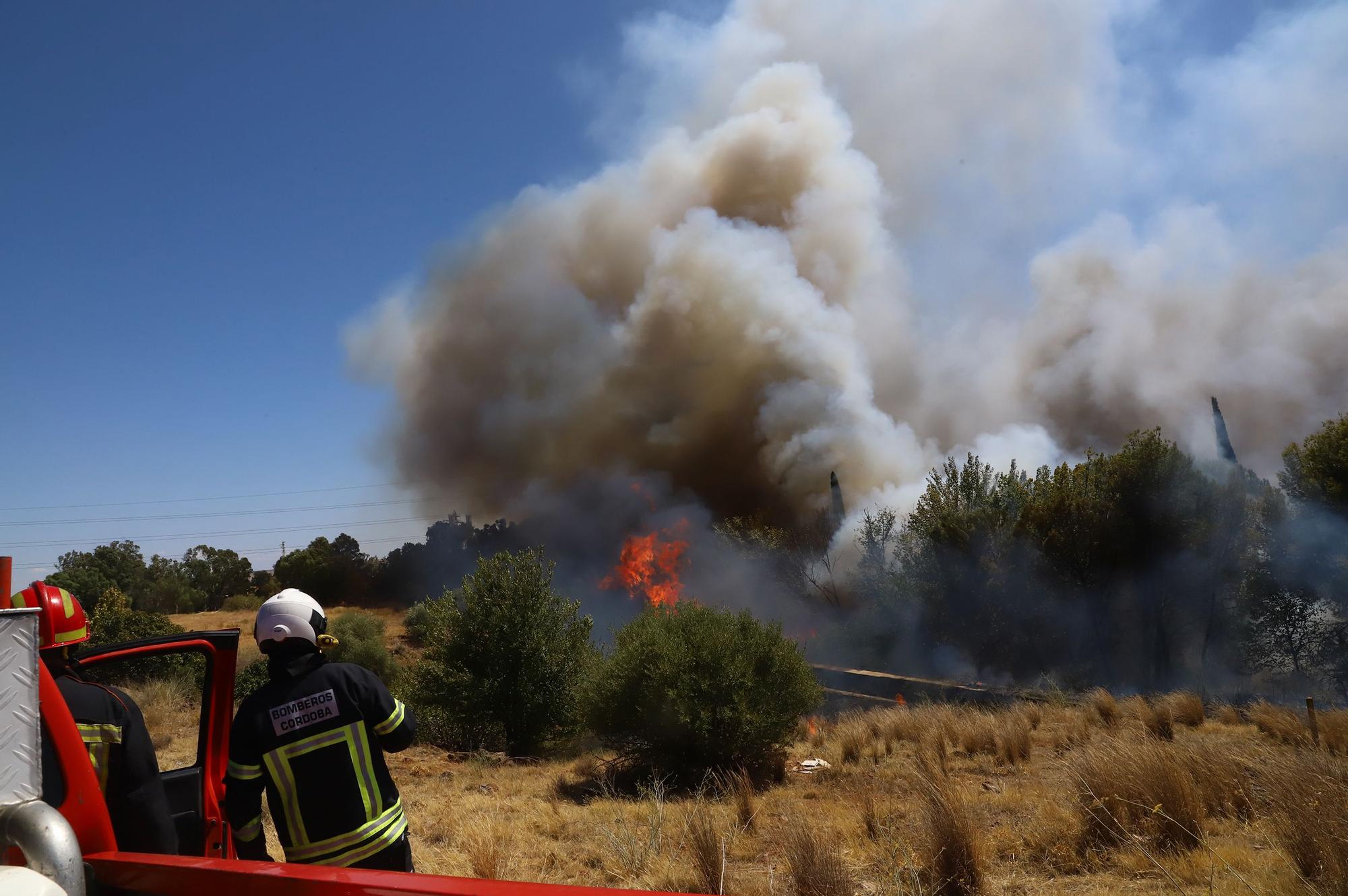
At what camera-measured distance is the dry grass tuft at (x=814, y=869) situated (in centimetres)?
531

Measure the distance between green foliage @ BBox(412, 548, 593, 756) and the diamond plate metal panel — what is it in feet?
56.1

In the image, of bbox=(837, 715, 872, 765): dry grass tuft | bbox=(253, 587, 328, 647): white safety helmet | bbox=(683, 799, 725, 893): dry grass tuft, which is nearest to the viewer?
bbox=(253, 587, 328, 647): white safety helmet

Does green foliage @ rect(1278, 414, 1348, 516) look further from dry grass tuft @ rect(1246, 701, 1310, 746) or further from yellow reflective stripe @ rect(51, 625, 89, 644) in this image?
yellow reflective stripe @ rect(51, 625, 89, 644)

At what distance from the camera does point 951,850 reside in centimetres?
575

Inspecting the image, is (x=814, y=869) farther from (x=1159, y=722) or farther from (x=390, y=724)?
(x=1159, y=722)

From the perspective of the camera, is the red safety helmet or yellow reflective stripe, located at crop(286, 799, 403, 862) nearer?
yellow reflective stripe, located at crop(286, 799, 403, 862)

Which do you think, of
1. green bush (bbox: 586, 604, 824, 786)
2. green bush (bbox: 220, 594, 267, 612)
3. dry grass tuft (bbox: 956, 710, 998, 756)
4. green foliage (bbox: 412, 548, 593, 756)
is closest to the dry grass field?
dry grass tuft (bbox: 956, 710, 998, 756)

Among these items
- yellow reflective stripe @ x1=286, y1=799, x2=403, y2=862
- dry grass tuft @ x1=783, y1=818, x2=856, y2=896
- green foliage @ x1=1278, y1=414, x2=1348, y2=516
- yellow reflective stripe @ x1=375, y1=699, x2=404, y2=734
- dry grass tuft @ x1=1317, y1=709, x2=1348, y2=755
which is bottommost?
dry grass tuft @ x1=1317, y1=709, x2=1348, y2=755

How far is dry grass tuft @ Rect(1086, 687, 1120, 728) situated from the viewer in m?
13.6

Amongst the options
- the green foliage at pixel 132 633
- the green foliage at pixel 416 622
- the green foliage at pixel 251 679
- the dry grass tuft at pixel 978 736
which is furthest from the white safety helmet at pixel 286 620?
the green foliage at pixel 416 622

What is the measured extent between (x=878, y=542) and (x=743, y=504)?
37.4 ft

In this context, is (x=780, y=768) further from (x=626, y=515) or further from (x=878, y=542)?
(x=626, y=515)

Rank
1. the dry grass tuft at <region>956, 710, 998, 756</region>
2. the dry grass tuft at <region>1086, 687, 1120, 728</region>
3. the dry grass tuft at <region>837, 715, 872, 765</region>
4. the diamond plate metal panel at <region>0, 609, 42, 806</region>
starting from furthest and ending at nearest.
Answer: the dry grass tuft at <region>837, 715, 872, 765</region>
the dry grass tuft at <region>1086, 687, 1120, 728</region>
the dry grass tuft at <region>956, 710, 998, 756</region>
the diamond plate metal panel at <region>0, 609, 42, 806</region>

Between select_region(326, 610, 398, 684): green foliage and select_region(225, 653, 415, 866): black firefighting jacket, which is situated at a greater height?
select_region(225, 653, 415, 866): black firefighting jacket
